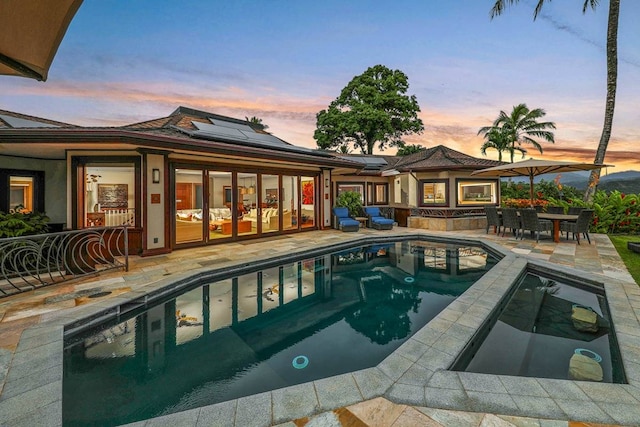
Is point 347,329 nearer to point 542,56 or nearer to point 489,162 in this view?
point 489,162

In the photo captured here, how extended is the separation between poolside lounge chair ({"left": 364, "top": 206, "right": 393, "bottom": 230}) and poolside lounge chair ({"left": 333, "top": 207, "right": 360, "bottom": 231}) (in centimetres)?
110

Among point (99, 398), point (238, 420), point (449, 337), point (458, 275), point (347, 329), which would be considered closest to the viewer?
point (238, 420)

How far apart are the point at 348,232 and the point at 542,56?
13.4m

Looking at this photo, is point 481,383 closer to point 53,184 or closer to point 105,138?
point 105,138

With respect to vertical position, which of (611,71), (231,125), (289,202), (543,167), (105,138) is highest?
(611,71)

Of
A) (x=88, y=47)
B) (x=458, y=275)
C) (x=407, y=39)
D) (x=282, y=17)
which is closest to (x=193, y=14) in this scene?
(x=282, y=17)

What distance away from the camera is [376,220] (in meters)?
12.6

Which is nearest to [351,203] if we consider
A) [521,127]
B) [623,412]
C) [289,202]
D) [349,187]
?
[349,187]

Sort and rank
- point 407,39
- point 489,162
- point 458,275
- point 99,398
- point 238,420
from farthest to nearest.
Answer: point 489,162 < point 407,39 < point 458,275 < point 99,398 < point 238,420

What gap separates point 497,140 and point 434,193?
14700 millimetres

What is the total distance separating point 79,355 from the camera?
315 centimetres

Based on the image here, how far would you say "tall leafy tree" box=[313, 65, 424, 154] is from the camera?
24547 mm

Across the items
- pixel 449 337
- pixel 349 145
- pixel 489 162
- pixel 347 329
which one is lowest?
pixel 347 329

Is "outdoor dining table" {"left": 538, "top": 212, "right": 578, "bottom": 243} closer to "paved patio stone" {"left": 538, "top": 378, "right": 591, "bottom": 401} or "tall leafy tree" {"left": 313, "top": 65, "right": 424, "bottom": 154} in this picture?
"paved patio stone" {"left": 538, "top": 378, "right": 591, "bottom": 401}
